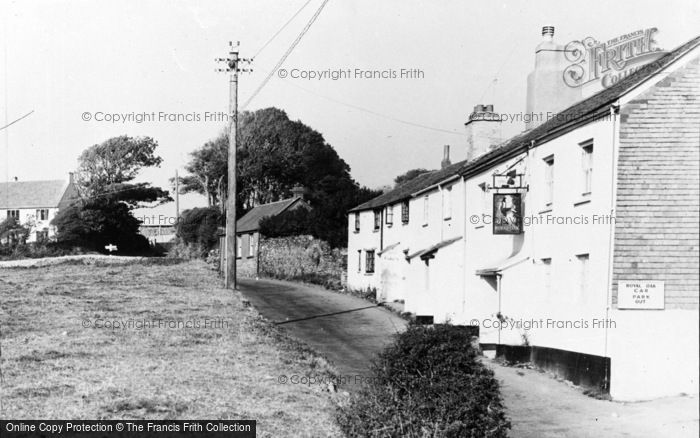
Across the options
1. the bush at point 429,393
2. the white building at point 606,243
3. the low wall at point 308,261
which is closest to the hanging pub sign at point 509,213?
the white building at point 606,243

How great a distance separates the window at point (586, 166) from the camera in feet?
56.5

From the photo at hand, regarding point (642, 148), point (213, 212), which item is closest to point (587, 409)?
point (642, 148)

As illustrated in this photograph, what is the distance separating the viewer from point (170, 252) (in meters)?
63.7

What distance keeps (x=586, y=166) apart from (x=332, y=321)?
11.0 metres

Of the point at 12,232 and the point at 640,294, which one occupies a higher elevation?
the point at 12,232

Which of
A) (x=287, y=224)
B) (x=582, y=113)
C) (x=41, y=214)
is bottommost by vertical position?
(x=287, y=224)

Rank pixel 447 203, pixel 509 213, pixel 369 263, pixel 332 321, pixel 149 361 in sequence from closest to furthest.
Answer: pixel 149 361 < pixel 509 213 < pixel 332 321 < pixel 447 203 < pixel 369 263

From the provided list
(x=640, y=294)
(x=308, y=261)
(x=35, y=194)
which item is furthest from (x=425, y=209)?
(x=35, y=194)

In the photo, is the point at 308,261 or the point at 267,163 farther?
the point at 267,163

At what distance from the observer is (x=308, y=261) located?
44562mm

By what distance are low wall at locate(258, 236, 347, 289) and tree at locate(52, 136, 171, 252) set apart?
41.6 feet

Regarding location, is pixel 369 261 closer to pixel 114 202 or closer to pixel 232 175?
pixel 232 175

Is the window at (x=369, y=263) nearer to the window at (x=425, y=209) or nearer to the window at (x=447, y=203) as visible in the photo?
the window at (x=425, y=209)

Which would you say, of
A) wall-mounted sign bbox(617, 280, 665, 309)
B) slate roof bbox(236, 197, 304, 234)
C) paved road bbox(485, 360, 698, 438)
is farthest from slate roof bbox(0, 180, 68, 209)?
wall-mounted sign bbox(617, 280, 665, 309)
